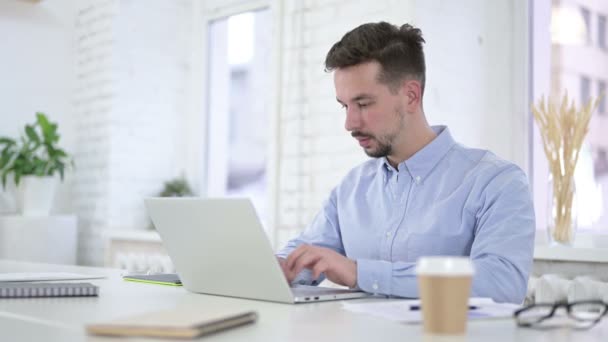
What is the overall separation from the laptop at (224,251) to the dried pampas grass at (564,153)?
4.05ft

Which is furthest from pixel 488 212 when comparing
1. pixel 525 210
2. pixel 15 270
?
pixel 15 270

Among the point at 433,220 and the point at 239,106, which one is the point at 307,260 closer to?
the point at 433,220

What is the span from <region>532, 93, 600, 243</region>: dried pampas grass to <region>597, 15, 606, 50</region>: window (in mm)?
364

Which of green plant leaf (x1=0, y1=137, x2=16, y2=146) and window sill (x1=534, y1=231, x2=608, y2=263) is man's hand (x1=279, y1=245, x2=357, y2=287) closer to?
window sill (x1=534, y1=231, x2=608, y2=263)

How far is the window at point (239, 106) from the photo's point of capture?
418 centimetres

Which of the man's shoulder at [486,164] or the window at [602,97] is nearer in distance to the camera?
the man's shoulder at [486,164]

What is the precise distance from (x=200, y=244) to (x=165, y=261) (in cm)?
241

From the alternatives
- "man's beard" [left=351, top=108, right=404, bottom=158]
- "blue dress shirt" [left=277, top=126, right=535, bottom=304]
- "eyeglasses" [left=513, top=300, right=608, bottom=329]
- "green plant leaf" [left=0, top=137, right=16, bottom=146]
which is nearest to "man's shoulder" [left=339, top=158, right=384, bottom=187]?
"blue dress shirt" [left=277, top=126, right=535, bottom=304]

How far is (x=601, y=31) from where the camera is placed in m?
2.98

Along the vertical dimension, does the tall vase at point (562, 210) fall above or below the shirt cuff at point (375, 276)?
above

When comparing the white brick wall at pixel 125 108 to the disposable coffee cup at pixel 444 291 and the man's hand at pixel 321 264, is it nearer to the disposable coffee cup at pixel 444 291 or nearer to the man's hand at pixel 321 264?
the man's hand at pixel 321 264

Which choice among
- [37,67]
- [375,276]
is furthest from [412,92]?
[37,67]

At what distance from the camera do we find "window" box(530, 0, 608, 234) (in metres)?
2.91

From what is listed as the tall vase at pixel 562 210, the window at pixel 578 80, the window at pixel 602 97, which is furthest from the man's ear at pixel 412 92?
the window at pixel 602 97
